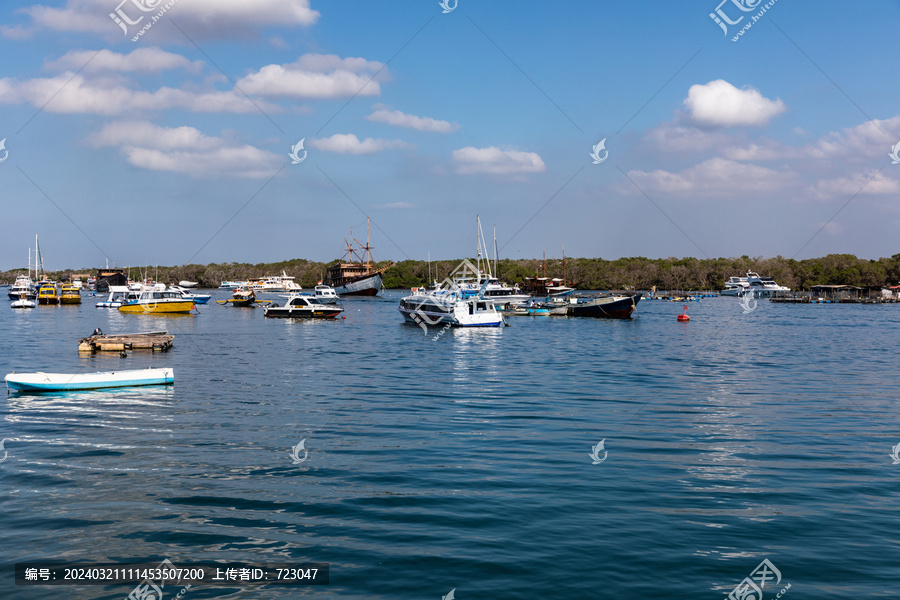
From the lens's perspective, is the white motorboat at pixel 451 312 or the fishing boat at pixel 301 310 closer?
the white motorboat at pixel 451 312

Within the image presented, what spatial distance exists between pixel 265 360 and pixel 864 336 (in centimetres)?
5674

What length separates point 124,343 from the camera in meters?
43.8

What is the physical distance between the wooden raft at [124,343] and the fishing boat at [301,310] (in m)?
37.0

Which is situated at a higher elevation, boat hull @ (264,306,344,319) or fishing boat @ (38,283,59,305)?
fishing boat @ (38,283,59,305)

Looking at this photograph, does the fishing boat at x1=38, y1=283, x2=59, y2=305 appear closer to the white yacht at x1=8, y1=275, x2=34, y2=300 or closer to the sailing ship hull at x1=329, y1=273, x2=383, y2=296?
the white yacht at x1=8, y1=275, x2=34, y2=300

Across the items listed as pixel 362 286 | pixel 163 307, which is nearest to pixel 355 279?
pixel 362 286

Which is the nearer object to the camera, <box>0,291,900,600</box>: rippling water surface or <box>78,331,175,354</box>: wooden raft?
<box>0,291,900,600</box>: rippling water surface

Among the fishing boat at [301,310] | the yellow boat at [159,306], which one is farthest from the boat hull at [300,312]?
the yellow boat at [159,306]

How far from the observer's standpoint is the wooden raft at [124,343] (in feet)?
138

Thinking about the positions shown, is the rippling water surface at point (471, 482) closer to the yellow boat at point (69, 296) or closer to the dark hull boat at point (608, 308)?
the dark hull boat at point (608, 308)

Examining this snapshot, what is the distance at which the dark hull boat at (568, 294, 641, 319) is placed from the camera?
293 feet

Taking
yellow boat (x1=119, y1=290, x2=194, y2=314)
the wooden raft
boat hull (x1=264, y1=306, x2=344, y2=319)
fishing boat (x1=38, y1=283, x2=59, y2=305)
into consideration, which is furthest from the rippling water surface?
fishing boat (x1=38, y1=283, x2=59, y2=305)

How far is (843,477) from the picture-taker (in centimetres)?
1580

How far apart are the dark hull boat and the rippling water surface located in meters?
56.2
